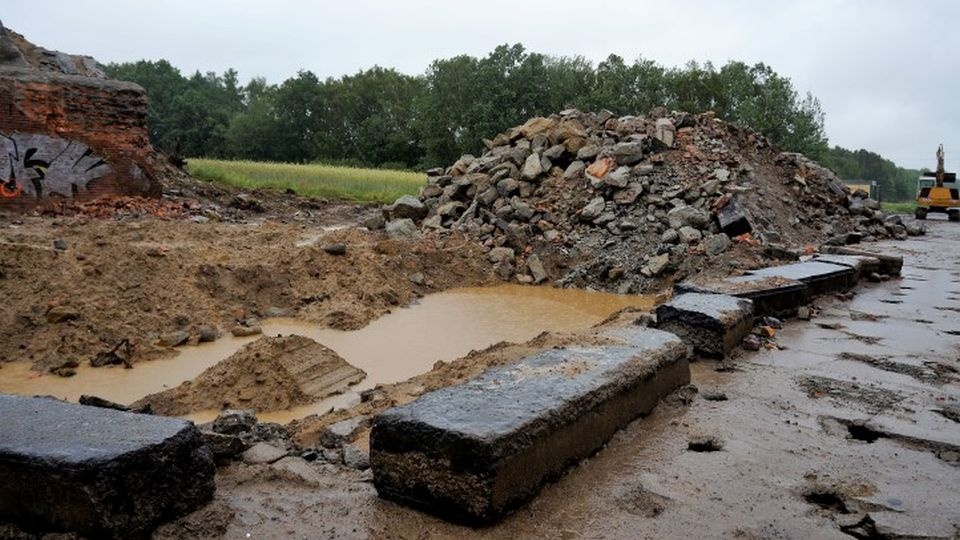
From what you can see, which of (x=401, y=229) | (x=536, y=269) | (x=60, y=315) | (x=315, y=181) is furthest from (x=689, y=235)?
(x=315, y=181)

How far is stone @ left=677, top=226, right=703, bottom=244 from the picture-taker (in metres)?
9.34

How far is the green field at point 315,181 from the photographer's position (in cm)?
1797

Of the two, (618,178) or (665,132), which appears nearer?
(618,178)

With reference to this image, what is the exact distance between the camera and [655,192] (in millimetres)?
10383

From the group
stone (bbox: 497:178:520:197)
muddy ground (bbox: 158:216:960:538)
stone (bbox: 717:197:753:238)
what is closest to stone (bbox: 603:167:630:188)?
stone (bbox: 497:178:520:197)

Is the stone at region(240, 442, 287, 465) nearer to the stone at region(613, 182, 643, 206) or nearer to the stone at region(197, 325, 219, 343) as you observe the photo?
the stone at region(197, 325, 219, 343)

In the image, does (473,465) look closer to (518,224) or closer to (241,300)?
(241,300)

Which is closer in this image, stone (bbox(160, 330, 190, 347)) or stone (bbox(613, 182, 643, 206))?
stone (bbox(160, 330, 190, 347))

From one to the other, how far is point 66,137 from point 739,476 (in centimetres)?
1253

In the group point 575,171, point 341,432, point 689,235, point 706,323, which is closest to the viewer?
point 341,432

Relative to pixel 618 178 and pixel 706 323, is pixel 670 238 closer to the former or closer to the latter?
pixel 618 178

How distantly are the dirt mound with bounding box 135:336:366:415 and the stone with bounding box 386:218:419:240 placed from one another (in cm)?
583

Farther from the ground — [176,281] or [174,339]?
[176,281]

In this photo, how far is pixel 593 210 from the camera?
1022cm
